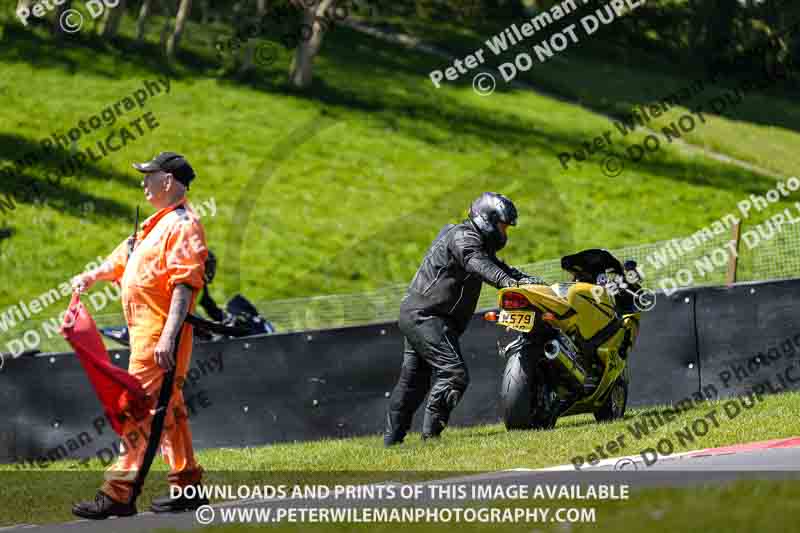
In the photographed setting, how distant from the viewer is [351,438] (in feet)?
40.0

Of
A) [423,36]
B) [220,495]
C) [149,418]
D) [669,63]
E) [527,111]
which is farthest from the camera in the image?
[669,63]

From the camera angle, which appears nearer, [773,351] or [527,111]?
[773,351]

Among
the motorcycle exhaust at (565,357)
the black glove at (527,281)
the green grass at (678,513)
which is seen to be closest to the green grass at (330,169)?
the motorcycle exhaust at (565,357)

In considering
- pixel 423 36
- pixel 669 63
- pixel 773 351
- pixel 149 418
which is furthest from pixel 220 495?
pixel 669 63

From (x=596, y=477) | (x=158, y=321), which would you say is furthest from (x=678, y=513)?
(x=158, y=321)

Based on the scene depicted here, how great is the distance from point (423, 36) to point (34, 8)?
1445cm

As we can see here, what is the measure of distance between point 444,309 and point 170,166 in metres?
3.20

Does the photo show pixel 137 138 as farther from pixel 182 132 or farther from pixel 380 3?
pixel 380 3

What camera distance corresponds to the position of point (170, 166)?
7.73 meters

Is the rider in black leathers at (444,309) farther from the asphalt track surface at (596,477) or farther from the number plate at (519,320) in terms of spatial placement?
the asphalt track surface at (596,477)

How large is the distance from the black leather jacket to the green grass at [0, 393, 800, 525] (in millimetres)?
1023

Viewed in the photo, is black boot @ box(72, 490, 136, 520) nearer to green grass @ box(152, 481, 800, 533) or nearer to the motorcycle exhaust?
green grass @ box(152, 481, 800, 533)

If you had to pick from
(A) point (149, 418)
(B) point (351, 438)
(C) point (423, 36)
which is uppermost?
(A) point (149, 418)

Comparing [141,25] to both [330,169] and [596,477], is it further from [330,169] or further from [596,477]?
[596,477]
